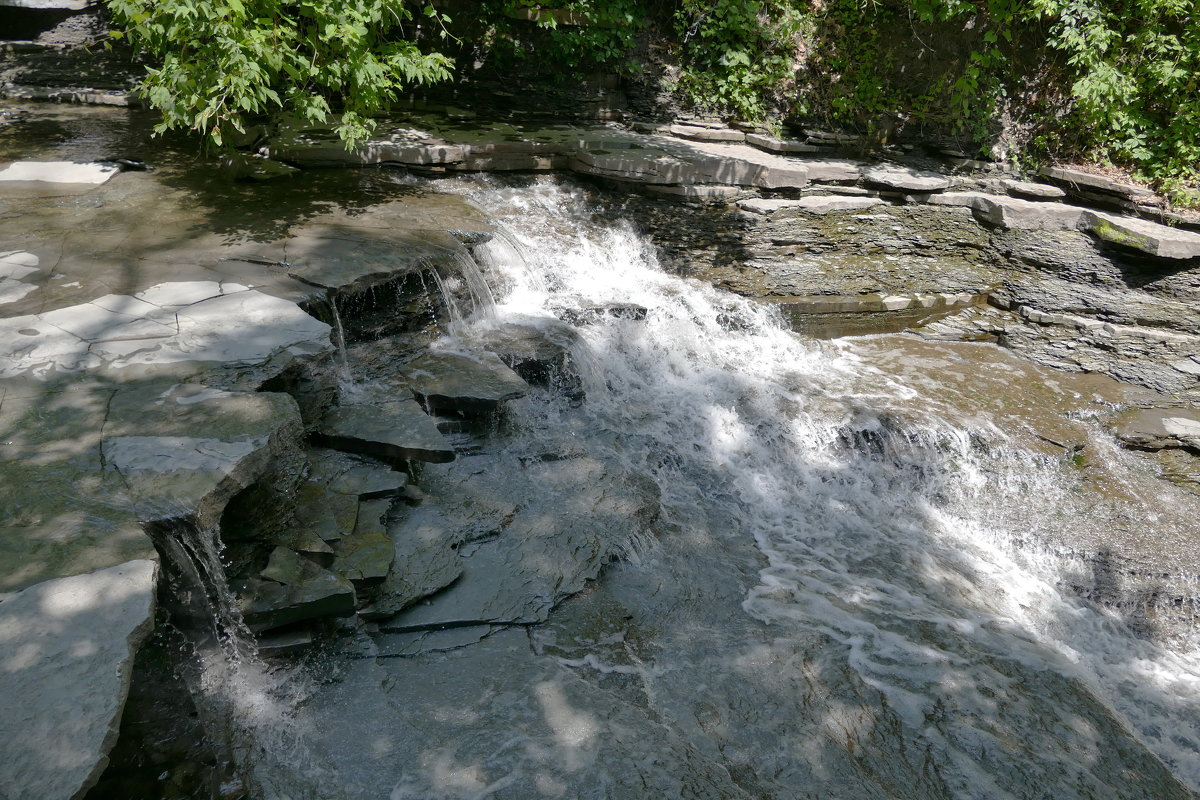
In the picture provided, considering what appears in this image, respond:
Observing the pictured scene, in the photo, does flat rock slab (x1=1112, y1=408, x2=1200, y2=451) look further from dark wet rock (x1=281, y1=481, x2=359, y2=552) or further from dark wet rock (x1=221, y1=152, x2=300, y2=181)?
dark wet rock (x1=221, y1=152, x2=300, y2=181)

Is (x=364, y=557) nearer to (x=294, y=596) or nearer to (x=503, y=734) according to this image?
(x=294, y=596)

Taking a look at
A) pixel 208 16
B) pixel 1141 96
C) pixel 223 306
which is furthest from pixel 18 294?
pixel 1141 96

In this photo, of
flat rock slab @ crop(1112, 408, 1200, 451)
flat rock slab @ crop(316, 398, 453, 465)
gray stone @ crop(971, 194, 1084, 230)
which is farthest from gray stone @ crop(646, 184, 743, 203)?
flat rock slab @ crop(316, 398, 453, 465)

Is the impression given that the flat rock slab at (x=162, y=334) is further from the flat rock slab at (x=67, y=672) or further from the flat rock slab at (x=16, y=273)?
the flat rock slab at (x=67, y=672)

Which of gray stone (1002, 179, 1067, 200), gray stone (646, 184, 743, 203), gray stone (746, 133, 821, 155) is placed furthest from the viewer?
gray stone (746, 133, 821, 155)

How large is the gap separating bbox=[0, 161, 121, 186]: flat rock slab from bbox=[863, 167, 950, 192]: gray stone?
6341 millimetres

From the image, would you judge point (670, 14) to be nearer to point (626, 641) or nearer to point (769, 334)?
point (769, 334)

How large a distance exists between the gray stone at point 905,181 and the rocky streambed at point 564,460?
0.04 metres

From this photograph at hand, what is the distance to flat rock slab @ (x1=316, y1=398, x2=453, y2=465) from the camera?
12.2 ft

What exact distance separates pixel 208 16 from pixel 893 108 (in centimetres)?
655

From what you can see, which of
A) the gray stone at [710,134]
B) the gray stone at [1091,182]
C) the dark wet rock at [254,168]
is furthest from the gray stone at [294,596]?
the gray stone at [1091,182]

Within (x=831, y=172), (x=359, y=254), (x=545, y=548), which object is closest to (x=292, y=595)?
(x=545, y=548)

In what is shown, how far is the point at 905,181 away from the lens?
7184 millimetres

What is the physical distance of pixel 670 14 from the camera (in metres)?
8.41
